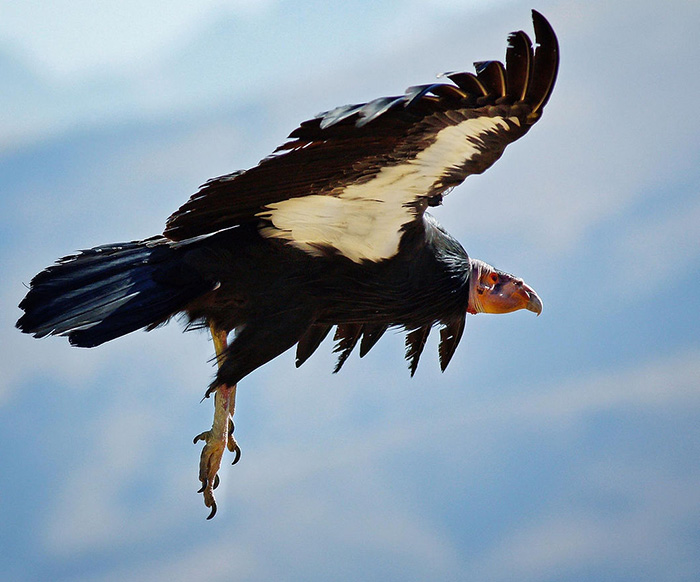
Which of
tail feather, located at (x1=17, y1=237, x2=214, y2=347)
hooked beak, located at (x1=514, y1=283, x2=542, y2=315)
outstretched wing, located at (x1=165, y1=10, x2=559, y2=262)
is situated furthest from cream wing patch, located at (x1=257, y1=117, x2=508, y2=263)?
hooked beak, located at (x1=514, y1=283, x2=542, y2=315)

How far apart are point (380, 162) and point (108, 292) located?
117 centimetres

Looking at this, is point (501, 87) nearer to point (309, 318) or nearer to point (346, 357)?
point (309, 318)

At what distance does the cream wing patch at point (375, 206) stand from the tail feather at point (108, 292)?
40cm

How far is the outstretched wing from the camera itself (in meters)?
4.21

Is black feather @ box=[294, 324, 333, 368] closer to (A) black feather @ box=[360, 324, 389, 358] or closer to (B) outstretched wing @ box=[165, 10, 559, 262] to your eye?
(A) black feather @ box=[360, 324, 389, 358]

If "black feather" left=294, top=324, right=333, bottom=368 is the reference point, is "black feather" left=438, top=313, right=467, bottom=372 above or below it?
below

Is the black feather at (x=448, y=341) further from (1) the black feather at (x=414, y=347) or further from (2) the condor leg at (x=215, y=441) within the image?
(2) the condor leg at (x=215, y=441)

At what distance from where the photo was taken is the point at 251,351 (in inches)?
194

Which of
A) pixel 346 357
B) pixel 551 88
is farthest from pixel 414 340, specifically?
pixel 551 88

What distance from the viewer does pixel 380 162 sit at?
4500 millimetres

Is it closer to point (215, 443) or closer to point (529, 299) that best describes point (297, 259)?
point (215, 443)

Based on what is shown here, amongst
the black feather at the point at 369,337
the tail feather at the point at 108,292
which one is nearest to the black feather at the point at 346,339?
the black feather at the point at 369,337

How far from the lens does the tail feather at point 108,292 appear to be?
4.77 meters

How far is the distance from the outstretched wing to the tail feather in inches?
6.5
